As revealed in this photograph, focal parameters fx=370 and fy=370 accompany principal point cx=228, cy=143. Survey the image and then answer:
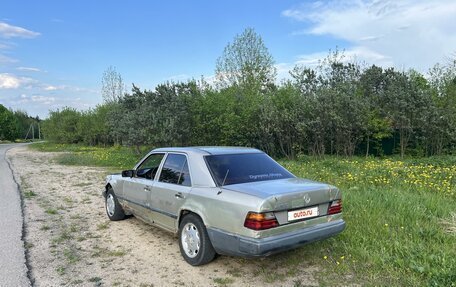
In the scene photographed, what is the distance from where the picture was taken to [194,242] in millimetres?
4719

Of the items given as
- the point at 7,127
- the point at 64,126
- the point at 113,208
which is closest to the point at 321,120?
the point at 113,208

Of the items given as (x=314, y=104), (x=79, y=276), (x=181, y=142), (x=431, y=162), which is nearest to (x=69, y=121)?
(x=181, y=142)

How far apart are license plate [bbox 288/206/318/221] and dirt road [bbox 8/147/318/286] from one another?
27.1 inches

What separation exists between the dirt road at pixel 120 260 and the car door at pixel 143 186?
1.43 feet

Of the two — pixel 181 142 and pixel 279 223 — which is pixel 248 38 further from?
pixel 279 223

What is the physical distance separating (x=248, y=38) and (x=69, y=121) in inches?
960

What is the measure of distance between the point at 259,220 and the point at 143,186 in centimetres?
258

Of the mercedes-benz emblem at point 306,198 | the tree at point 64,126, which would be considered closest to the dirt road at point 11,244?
the mercedes-benz emblem at point 306,198

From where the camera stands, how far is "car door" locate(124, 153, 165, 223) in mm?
5781

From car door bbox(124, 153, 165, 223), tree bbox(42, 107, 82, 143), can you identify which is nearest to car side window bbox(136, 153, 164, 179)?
car door bbox(124, 153, 165, 223)

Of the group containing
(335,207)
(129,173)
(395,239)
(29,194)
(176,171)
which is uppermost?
(176,171)

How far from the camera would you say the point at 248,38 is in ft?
107

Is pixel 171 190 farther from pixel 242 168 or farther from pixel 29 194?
pixel 29 194

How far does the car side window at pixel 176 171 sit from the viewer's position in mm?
5094
